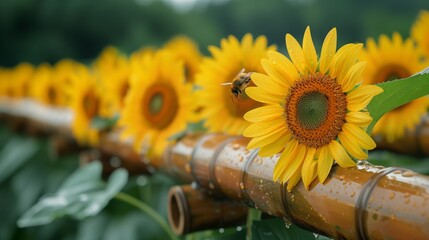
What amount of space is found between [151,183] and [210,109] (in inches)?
26.7

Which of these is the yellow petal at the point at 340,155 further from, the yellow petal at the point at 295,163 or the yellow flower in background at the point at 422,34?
the yellow flower in background at the point at 422,34

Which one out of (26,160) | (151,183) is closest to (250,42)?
(151,183)

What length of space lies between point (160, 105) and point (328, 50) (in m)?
0.49

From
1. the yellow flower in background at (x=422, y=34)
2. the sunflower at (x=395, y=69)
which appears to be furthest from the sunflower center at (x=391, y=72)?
the yellow flower in background at (x=422, y=34)

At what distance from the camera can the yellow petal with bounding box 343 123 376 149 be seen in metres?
0.53

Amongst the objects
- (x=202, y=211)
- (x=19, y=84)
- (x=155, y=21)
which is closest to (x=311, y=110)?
(x=202, y=211)

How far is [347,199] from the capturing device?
0.54 metres

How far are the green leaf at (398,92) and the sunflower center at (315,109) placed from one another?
4 cm

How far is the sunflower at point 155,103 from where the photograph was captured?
997 mm

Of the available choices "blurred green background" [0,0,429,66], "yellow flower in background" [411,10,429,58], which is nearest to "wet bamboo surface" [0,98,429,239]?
"yellow flower in background" [411,10,429,58]

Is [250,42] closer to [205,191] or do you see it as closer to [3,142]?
[205,191]

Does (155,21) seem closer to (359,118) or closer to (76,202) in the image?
(76,202)

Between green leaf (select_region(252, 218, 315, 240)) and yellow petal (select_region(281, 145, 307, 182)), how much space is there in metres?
0.10

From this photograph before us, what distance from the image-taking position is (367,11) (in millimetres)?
9344
